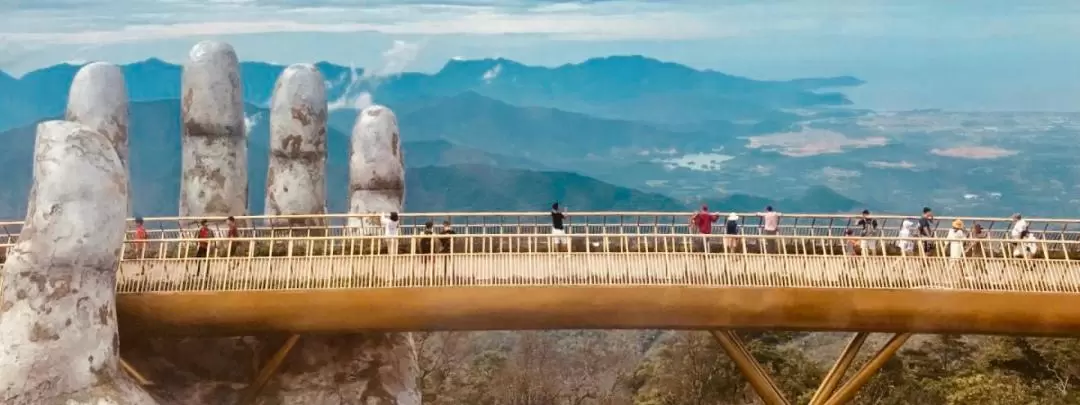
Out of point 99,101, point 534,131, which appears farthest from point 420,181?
point 99,101

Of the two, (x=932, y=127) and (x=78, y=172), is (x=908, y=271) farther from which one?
(x=932, y=127)

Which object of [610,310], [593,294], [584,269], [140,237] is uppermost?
[140,237]

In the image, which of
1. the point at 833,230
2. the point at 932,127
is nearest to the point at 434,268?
the point at 833,230

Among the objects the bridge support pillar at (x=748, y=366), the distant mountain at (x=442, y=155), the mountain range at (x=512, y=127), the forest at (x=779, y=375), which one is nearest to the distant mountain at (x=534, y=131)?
the mountain range at (x=512, y=127)

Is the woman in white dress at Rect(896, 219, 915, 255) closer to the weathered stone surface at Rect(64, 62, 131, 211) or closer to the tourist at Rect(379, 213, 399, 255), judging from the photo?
the tourist at Rect(379, 213, 399, 255)

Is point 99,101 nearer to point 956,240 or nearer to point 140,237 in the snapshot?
point 140,237
